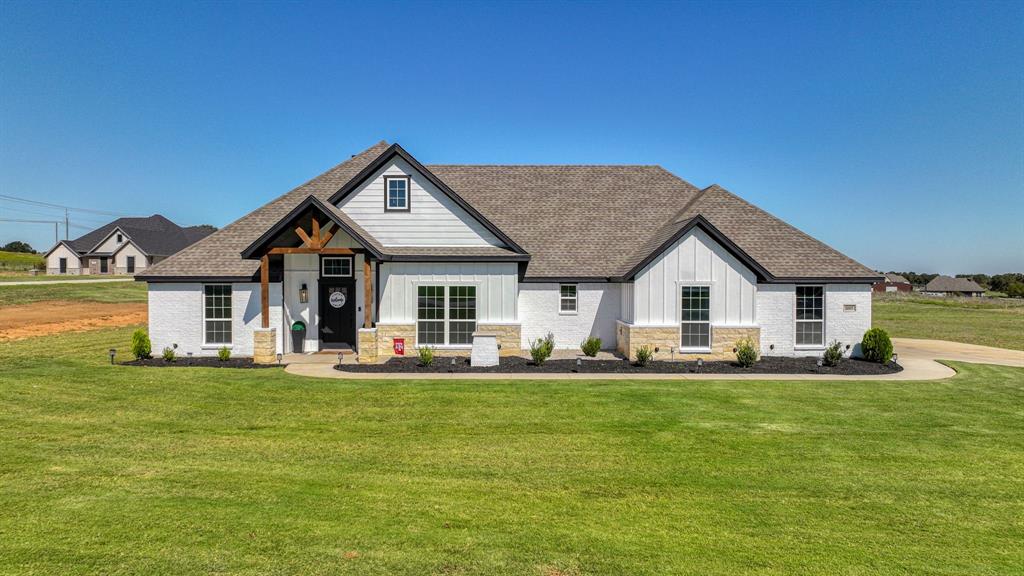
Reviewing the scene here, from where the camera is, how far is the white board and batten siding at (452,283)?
60.1 feet

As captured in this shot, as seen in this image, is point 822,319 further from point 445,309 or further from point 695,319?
point 445,309

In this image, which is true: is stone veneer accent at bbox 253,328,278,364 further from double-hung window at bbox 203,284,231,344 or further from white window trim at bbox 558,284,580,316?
white window trim at bbox 558,284,580,316

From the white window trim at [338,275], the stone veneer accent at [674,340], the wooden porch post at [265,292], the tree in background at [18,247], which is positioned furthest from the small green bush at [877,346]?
the tree in background at [18,247]

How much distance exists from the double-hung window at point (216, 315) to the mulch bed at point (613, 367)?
570cm

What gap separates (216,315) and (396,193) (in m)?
8.22

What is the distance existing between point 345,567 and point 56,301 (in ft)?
141

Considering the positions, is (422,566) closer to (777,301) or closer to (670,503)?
(670,503)

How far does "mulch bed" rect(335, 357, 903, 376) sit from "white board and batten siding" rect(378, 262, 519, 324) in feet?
5.84

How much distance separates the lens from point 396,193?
1897 centimetres

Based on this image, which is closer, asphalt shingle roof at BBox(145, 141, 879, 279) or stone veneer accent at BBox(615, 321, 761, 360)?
stone veneer accent at BBox(615, 321, 761, 360)

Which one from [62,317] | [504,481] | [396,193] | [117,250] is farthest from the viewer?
[117,250]

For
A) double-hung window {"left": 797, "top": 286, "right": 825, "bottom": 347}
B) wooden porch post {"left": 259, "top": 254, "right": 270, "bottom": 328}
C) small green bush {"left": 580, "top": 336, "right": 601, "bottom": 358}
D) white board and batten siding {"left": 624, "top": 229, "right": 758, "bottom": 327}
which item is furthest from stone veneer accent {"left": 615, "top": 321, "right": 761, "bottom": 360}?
wooden porch post {"left": 259, "top": 254, "right": 270, "bottom": 328}

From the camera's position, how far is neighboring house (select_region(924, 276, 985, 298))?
369ft

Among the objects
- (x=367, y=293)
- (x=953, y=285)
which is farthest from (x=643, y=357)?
(x=953, y=285)
